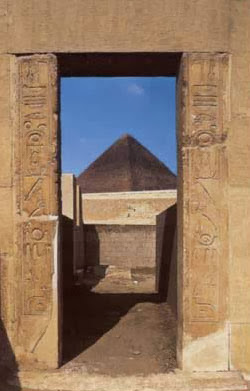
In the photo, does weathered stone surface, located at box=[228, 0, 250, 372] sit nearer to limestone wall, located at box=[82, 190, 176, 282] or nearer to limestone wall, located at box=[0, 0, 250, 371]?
limestone wall, located at box=[0, 0, 250, 371]

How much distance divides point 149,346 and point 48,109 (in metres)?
2.79

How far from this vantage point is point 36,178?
4.29 meters

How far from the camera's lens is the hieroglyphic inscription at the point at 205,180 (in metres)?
4.22

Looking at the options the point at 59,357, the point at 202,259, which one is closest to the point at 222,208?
the point at 202,259

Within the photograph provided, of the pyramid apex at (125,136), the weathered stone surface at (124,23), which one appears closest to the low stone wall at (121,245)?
the weathered stone surface at (124,23)

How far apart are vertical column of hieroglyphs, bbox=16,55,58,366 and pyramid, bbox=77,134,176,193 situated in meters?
34.4

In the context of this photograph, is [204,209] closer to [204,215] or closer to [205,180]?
[204,215]

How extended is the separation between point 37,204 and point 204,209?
1.63m

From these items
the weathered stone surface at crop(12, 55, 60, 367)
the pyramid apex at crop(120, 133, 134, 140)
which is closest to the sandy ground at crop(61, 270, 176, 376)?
the weathered stone surface at crop(12, 55, 60, 367)

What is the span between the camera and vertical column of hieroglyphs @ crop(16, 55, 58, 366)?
167 inches

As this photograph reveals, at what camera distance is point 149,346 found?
4.89 metres

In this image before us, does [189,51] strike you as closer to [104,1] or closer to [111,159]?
[104,1]

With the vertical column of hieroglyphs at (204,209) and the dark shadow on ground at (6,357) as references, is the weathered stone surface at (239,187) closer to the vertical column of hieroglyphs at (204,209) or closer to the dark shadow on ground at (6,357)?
the vertical column of hieroglyphs at (204,209)

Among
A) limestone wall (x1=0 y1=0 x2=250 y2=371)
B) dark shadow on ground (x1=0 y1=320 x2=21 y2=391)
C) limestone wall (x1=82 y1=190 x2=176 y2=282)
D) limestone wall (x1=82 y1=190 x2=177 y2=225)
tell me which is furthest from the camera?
limestone wall (x1=82 y1=190 x2=177 y2=225)
